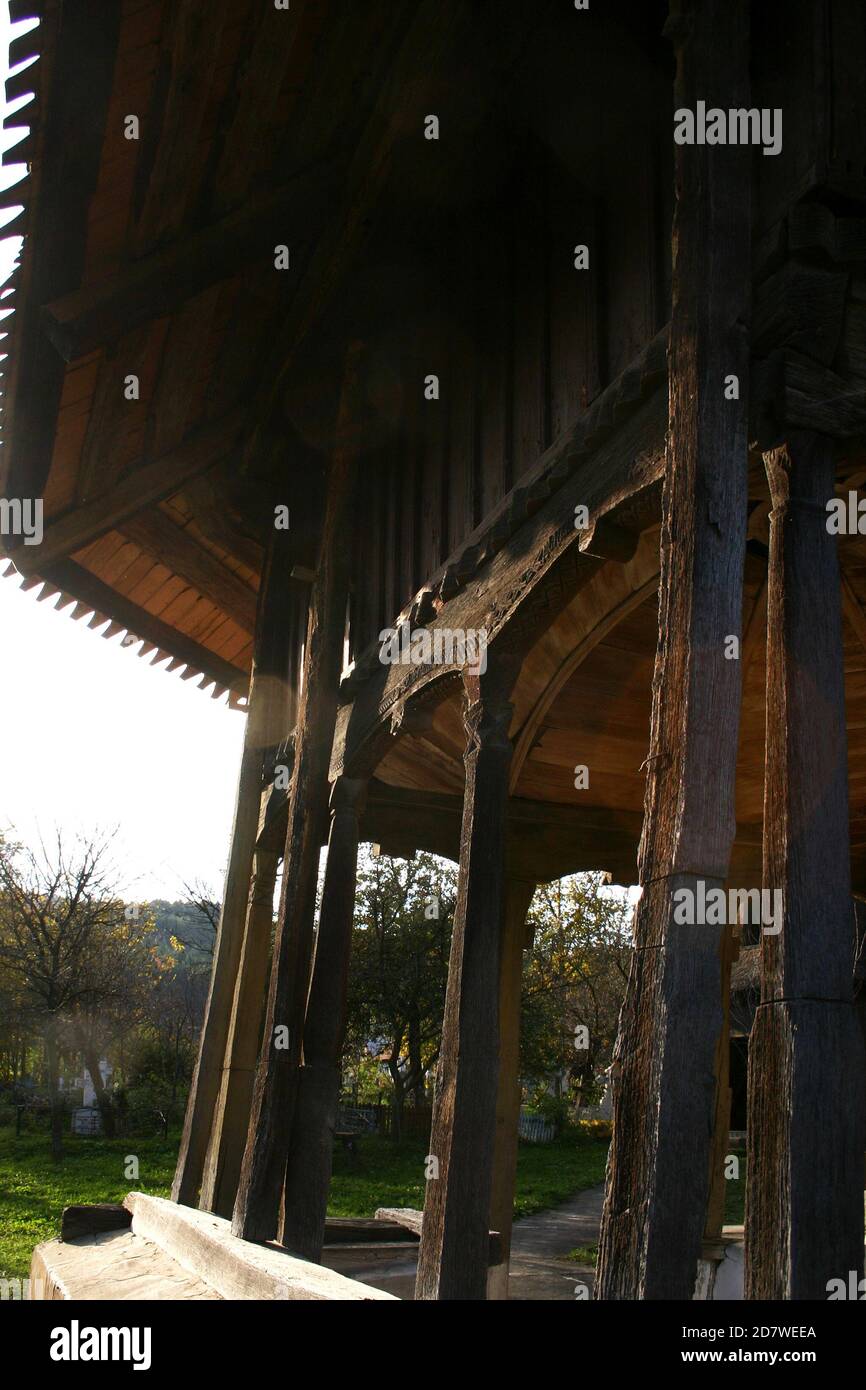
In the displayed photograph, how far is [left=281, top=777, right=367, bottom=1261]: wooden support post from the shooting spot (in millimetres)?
5926

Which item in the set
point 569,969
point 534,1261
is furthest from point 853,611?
point 569,969

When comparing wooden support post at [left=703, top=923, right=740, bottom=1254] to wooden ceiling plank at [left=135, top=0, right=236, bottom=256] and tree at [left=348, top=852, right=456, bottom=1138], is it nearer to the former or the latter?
wooden ceiling plank at [left=135, top=0, right=236, bottom=256]

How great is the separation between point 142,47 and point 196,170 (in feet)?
2.95

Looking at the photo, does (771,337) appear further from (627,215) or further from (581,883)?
(581,883)

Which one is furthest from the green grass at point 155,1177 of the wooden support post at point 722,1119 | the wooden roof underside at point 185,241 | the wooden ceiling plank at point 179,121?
the wooden ceiling plank at point 179,121

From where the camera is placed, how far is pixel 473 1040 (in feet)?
15.1

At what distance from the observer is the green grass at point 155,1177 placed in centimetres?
1452

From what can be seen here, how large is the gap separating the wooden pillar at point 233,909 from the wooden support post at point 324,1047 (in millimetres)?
1940

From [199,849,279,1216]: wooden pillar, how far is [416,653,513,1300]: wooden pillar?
10.2 ft

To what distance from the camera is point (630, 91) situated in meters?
5.14

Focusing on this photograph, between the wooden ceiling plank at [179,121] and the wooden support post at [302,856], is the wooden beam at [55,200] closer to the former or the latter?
the wooden ceiling plank at [179,121]

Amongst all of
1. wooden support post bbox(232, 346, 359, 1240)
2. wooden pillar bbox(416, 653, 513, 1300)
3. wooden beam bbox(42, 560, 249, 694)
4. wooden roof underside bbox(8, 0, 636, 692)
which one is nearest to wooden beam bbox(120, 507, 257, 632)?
wooden roof underside bbox(8, 0, 636, 692)

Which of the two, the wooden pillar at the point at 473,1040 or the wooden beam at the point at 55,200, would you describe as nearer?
the wooden pillar at the point at 473,1040
